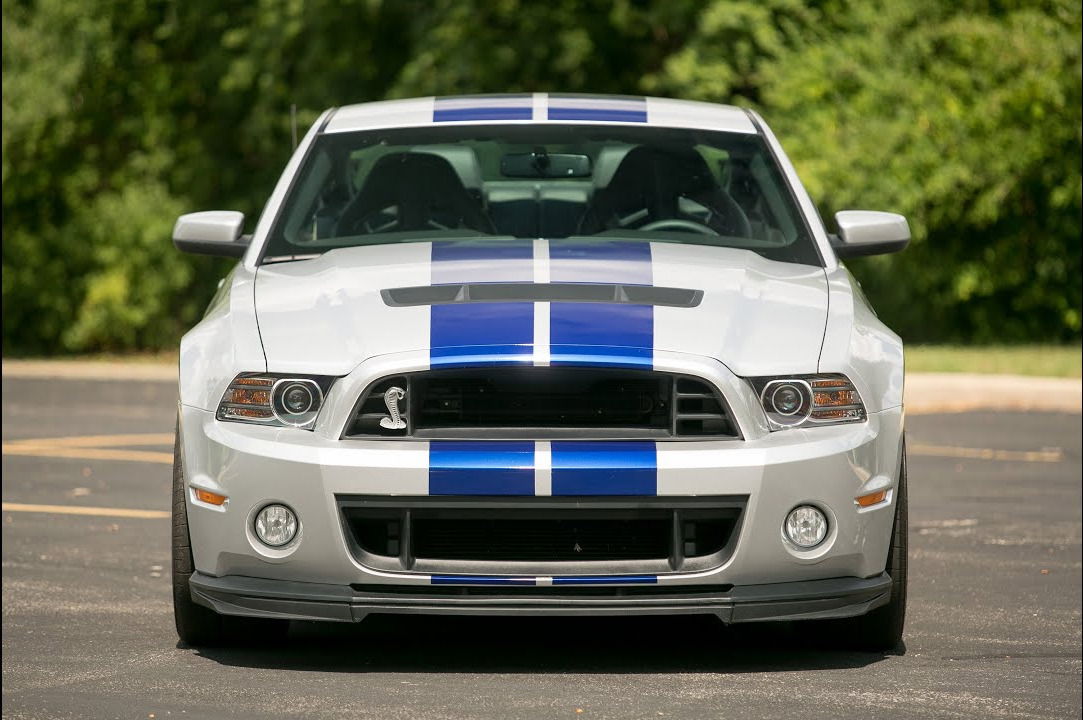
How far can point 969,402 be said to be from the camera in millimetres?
16234

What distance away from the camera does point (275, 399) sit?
579 cm

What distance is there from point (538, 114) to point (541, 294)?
177 cm

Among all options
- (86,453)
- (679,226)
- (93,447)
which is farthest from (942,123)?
(679,226)

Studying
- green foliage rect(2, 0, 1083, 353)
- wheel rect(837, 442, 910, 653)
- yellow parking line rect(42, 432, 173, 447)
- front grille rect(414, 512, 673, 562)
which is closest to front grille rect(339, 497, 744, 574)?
front grille rect(414, 512, 673, 562)

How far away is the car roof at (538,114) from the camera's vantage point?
7469 mm

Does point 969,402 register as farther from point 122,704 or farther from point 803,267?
point 122,704

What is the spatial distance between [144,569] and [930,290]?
17.5 meters

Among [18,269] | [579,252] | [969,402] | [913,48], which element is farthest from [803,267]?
[18,269]

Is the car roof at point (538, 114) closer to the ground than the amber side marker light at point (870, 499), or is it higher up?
higher up

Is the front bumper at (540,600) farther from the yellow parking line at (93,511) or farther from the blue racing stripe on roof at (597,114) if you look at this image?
the yellow parking line at (93,511)

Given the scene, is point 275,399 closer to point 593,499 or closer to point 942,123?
point 593,499

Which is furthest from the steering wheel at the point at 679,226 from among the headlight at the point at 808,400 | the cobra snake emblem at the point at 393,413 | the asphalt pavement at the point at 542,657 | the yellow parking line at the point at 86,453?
the yellow parking line at the point at 86,453

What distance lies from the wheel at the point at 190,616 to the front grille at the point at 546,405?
67 cm

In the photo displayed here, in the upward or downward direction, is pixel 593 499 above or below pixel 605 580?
above
